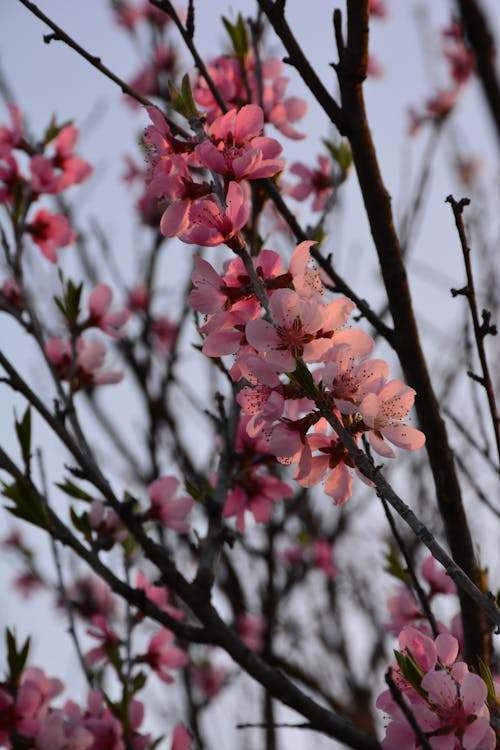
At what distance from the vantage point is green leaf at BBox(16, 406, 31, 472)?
5.91ft

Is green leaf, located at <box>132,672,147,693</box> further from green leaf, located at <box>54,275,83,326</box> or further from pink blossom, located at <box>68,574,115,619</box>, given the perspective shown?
pink blossom, located at <box>68,574,115,619</box>

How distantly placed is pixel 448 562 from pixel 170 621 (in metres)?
0.85

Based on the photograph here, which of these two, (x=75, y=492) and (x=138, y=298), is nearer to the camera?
(x=75, y=492)

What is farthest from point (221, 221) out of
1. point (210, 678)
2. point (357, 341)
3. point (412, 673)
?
point (210, 678)

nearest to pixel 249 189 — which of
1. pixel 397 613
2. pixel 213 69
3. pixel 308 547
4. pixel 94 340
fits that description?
pixel 213 69

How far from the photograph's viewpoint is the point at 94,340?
234cm

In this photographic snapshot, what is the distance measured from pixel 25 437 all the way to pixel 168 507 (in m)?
0.49

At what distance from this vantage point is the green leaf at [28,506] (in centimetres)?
175

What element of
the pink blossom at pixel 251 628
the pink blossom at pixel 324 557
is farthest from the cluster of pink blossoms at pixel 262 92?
the pink blossom at pixel 324 557

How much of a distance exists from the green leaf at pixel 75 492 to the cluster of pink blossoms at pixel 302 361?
35.0 inches

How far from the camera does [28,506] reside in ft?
5.80

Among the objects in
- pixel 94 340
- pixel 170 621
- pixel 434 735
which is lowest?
pixel 434 735

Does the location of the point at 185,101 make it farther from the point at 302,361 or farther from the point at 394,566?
the point at 394,566

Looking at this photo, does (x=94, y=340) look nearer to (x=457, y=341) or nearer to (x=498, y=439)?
(x=498, y=439)
